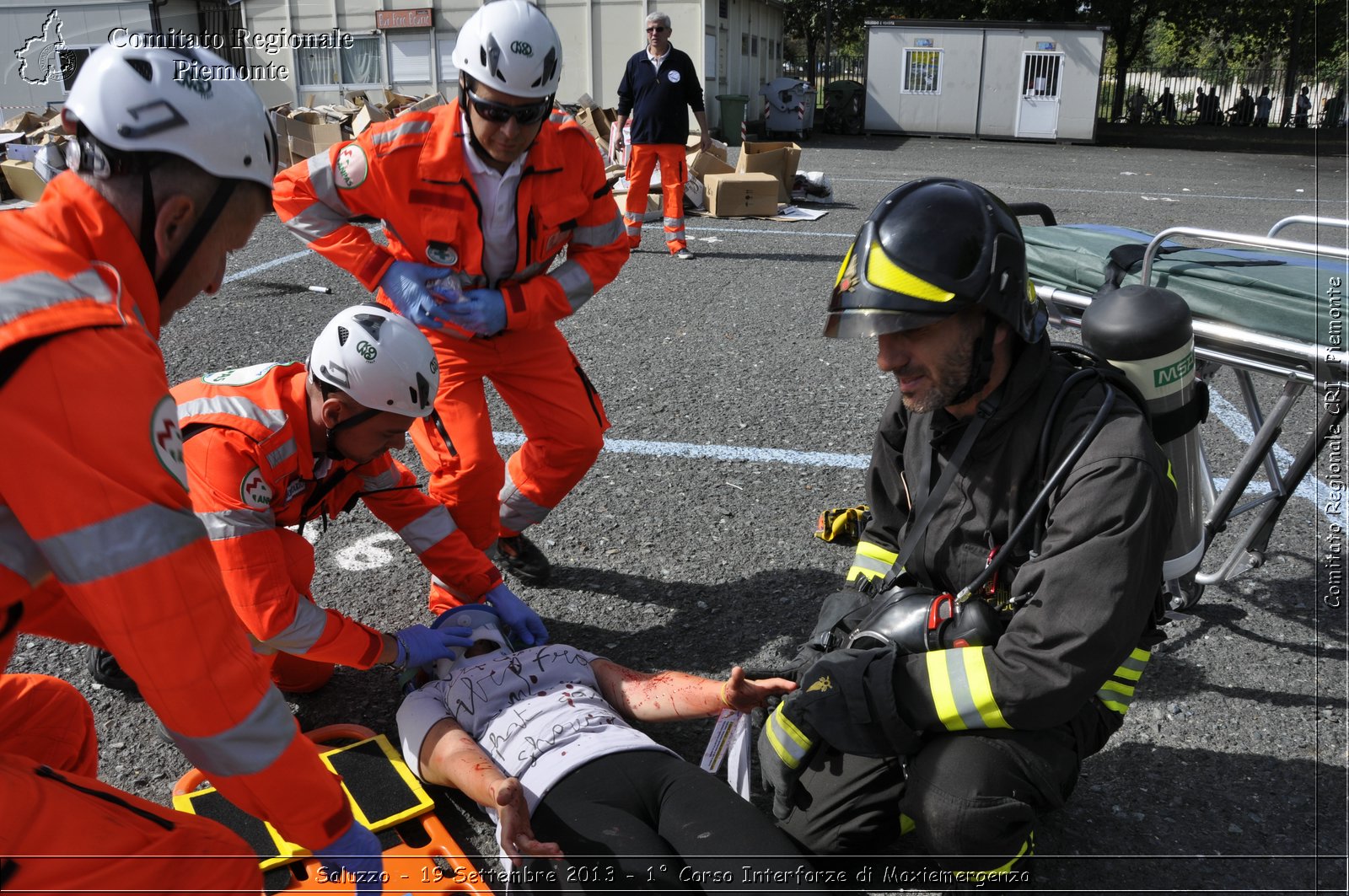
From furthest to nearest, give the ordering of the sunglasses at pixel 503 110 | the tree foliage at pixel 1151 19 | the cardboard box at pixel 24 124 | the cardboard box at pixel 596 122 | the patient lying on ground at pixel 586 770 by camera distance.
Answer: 1. the tree foliage at pixel 1151 19
2. the cardboard box at pixel 596 122
3. the cardboard box at pixel 24 124
4. the sunglasses at pixel 503 110
5. the patient lying on ground at pixel 586 770

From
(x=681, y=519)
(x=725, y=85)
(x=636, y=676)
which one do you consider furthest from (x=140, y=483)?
(x=725, y=85)

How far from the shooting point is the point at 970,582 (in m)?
2.55

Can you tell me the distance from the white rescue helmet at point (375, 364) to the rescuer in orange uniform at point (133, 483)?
102 centimetres

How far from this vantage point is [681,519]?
4.54 metres

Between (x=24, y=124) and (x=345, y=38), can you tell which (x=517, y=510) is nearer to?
(x=24, y=124)

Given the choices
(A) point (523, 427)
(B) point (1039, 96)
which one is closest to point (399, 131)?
(A) point (523, 427)

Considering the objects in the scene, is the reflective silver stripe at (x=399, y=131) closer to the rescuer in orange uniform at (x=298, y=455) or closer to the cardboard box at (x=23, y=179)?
the rescuer in orange uniform at (x=298, y=455)

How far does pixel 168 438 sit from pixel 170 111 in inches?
21.9

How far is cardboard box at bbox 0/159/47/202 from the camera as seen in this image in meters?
11.8

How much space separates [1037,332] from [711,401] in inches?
140

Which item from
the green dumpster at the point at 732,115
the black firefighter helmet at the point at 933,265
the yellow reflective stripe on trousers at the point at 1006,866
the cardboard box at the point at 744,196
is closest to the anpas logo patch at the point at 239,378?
the black firefighter helmet at the point at 933,265

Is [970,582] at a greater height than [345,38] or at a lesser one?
lesser

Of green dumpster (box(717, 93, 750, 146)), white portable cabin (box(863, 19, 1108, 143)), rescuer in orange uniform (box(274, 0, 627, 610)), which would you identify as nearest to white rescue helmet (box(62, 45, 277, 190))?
rescuer in orange uniform (box(274, 0, 627, 610))

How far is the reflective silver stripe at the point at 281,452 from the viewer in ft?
9.41
